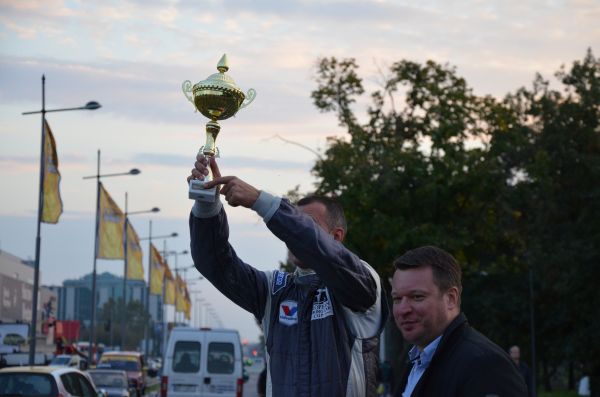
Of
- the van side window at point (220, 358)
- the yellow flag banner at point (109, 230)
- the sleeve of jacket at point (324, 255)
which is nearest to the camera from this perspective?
the sleeve of jacket at point (324, 255)

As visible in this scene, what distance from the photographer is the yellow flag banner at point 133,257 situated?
5159 centimetres

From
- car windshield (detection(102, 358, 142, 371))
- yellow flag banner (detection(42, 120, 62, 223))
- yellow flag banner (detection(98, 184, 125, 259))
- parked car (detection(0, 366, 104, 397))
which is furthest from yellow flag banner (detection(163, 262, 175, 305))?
parked car (detection(0, 366, 104, 397))

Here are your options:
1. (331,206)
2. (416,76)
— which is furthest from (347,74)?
(331,206)

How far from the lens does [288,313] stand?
225 inches

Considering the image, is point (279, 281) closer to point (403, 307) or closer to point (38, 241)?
point (403, 307)

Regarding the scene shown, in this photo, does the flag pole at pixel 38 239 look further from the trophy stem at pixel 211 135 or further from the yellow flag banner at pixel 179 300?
the yellow flag banner at pixel 179 300

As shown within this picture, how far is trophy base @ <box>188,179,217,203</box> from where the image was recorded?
5457mm

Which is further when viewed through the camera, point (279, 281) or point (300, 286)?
point (279, 281)

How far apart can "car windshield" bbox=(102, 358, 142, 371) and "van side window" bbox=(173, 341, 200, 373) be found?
62.1 feet

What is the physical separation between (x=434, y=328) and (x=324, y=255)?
1.11m

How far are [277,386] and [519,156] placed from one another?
44.5 meters

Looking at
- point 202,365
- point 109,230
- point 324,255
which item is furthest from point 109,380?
point 324,255

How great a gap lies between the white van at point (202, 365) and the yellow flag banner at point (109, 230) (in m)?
14.3

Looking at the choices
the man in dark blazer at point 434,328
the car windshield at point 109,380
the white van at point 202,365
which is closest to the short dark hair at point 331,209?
the man in dark blazer at point 434,328
